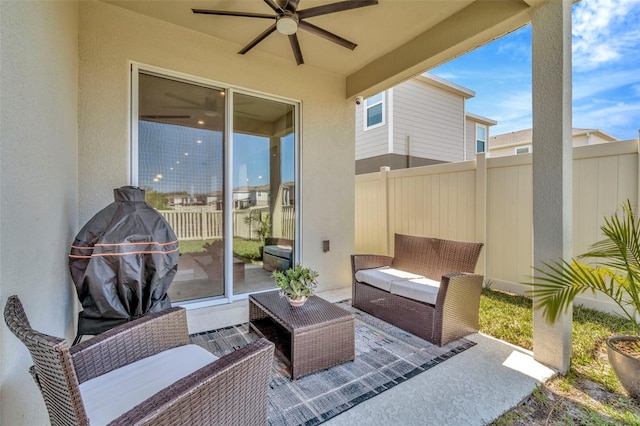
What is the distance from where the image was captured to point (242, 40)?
343 cm

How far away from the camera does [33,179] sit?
155 centimetres

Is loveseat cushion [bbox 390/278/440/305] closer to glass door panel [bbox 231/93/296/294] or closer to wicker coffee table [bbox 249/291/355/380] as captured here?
wicker coffee table [bbox 249/291/355/380]

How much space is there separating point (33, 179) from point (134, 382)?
1.22 meters

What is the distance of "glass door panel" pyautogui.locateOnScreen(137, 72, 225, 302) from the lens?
3.10m

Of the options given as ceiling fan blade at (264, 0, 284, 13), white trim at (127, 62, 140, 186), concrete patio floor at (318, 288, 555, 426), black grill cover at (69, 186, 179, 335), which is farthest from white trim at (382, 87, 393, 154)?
black grill cover at (69, 186, 179, 335)

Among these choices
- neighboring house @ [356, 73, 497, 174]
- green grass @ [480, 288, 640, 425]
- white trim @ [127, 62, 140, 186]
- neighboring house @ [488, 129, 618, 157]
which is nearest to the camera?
green grass @ [480, 288, 640, 425]

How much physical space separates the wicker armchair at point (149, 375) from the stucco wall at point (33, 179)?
0.20m

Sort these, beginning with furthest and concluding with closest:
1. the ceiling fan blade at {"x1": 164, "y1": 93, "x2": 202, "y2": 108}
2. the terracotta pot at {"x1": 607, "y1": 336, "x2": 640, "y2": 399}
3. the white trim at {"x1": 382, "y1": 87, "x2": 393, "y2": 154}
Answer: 1. the white trim at {"x1": 382, "y1": 87, "x2": 393, "y2": 154}
2. the ceiling fan blade at {"x1": 164, "y1": 93, "x2": 202, "y2": 108}
3. the terracotta pot at {"x1": 607, "y1": 336, "x2": 640, "y2": 399}

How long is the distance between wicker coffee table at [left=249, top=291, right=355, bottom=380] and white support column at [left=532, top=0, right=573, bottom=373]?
162 cm

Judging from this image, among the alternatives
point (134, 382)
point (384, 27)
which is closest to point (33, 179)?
point (134, 382)

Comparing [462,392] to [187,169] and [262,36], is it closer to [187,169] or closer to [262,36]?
[187,169]

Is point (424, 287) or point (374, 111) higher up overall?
point (374, 111)

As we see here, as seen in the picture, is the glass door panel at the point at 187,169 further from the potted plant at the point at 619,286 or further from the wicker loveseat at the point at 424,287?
the potted plant at the point at 619,286

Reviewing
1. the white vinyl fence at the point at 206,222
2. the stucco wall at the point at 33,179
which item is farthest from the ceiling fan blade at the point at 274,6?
the white vinyl fence at the point at 206,222
